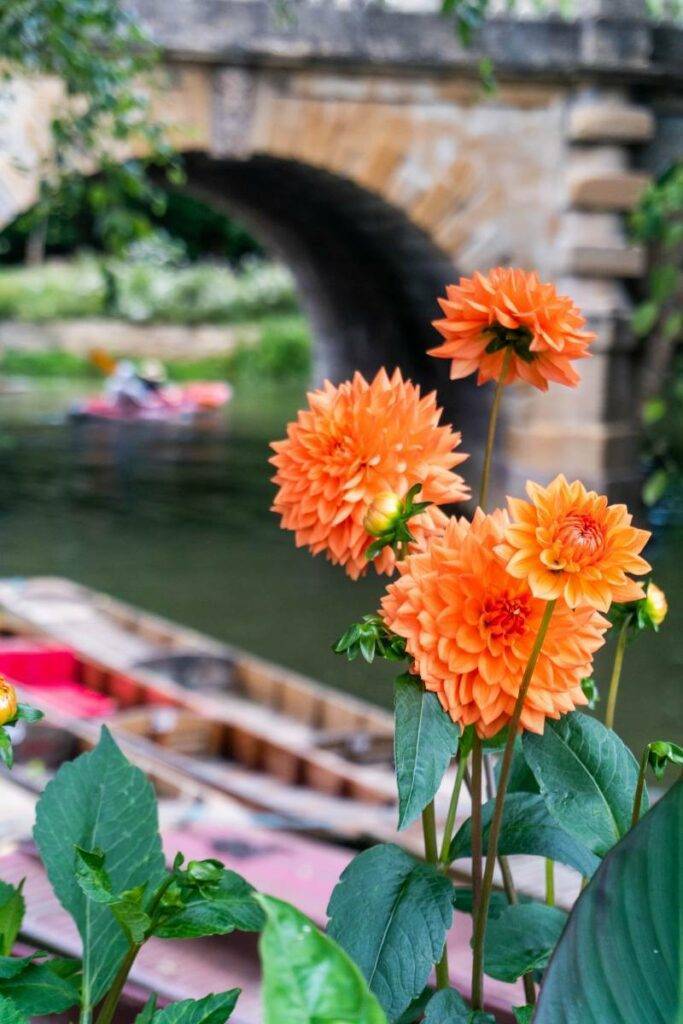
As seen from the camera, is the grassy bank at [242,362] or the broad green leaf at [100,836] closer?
the broad green leaf at [100,836]

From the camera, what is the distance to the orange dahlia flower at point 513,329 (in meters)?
0.77

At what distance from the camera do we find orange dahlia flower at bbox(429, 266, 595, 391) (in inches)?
30.5

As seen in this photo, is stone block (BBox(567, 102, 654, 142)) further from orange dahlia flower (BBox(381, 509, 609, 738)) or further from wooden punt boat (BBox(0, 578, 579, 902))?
orange dahlia flower (BBox(381, 509, 609, 738))

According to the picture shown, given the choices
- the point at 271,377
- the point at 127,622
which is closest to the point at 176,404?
the point at 271,377

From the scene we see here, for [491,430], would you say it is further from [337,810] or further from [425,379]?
[425,379]

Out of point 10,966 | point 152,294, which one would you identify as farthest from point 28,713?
point 152,294

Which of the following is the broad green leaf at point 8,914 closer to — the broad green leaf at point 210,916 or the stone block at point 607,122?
the broad green leaf at point 210,916

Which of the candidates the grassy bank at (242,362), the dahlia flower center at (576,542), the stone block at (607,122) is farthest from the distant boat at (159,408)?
the dahlia flower center at (576,542)

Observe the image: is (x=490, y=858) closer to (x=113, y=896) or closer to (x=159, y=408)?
(x=113, y=896)

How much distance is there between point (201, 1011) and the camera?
26.9 inches

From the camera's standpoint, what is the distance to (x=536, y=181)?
808 centimetres

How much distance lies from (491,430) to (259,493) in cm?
961

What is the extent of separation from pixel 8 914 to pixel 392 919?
0.25 meters

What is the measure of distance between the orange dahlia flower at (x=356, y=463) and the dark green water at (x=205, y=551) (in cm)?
440
